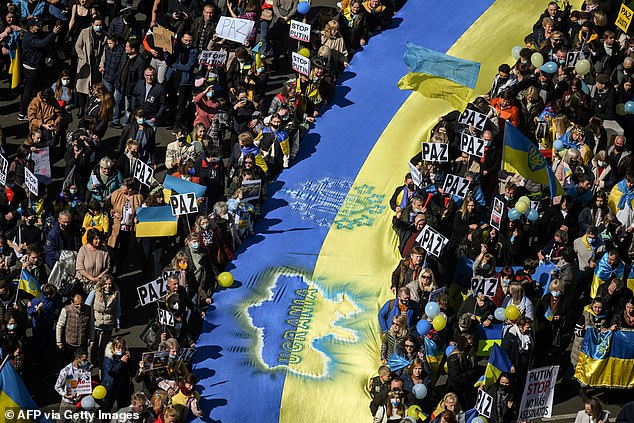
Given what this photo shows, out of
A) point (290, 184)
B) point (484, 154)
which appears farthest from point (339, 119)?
point (484, 154)

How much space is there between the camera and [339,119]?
30828 millimetres

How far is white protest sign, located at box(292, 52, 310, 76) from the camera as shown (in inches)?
1169

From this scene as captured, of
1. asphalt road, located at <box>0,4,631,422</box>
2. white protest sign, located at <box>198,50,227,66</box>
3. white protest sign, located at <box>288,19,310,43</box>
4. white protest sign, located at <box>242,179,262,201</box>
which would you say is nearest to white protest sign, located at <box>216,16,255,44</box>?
white protest sign, located at <box>198,50,227,66</box>

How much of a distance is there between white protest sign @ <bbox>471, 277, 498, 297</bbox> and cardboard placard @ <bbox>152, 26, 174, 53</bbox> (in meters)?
8.70

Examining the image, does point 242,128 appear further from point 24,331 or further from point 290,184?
point 24,331

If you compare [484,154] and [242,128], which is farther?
[242,128]

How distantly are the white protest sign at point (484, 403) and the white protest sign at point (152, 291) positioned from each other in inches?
213

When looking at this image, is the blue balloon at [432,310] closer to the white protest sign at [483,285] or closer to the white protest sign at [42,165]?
the white protest sign at [483,285]

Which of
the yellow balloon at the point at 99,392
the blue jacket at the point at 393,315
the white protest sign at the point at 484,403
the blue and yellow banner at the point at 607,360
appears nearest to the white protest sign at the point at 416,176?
the blue jacket at the point at 393,315

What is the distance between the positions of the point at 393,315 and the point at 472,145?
3814 mm

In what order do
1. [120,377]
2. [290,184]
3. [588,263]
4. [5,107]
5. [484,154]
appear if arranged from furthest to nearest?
1. [5,107]
2. [290,184]
3. [484,154]
4. [588,263]
5. [120,377]

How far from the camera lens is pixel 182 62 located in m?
29.9

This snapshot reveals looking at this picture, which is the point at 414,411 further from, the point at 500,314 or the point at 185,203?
the point at 185,203

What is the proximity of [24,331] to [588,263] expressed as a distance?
30.0ft
